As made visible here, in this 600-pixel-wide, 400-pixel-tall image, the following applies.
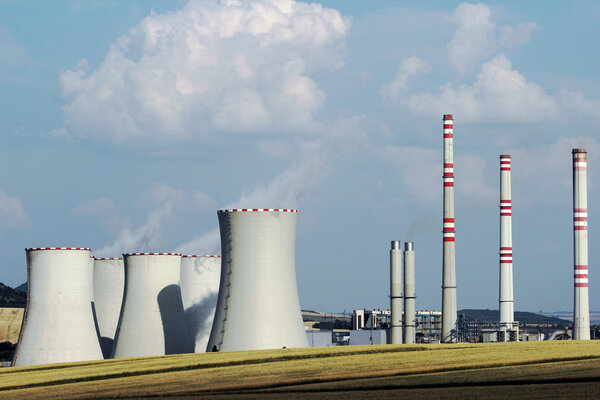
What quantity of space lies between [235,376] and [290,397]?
18.1 feet

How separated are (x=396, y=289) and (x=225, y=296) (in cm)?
1887

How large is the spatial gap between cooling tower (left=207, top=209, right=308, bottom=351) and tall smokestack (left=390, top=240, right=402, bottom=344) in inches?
700

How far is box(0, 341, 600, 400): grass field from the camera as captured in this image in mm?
21875

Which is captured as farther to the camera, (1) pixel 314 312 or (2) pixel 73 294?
(1) pixel 314 312

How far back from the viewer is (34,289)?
39406mm

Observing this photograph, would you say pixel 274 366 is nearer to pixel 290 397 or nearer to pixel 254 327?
pixel 254 327

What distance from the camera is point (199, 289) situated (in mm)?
45781

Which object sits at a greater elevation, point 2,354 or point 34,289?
point 34,289

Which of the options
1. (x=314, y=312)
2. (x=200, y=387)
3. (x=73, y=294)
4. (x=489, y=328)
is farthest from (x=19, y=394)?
(x=314, y=312)

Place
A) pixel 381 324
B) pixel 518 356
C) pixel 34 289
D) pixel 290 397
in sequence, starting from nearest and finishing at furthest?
pixel 290 397 → pixel 518 356 → pixel 34 289 → pixel 381 324

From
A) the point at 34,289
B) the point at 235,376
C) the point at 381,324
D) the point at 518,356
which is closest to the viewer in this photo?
the point at 235,376

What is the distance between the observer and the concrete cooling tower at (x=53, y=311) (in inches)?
1538

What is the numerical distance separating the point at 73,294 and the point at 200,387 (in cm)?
1619

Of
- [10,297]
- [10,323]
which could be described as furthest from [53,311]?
[10,297]
